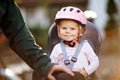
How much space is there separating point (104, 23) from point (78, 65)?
61.4 inches

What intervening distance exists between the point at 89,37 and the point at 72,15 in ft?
0.43

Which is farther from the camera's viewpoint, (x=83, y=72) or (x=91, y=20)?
(x=91, y=20)

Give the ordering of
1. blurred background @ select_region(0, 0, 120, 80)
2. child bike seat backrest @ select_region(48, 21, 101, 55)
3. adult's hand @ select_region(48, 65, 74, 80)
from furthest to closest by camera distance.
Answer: blurred background @ select_region(0, 0, 120, 80) → child bike seat backrest @ select_region(48, 21, 101, 55) → adult's hand @ select_region(48, 65, 74, 80)

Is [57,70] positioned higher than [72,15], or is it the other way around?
[72,15]

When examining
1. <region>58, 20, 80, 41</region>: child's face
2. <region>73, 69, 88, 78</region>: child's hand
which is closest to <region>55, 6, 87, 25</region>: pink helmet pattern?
<region>58, 20, 80, 41</region>: child's face

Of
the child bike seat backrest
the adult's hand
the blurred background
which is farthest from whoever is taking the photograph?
the blurred background

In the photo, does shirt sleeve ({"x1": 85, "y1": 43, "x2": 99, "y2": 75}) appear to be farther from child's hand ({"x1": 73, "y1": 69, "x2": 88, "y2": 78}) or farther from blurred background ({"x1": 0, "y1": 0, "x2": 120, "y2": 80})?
blurred background ({"x1": 0, "y1": 0, "x2": 120, "y2": 80})

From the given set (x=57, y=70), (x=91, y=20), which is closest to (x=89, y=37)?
(x=91, y=20)

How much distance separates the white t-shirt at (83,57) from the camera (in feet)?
5.18

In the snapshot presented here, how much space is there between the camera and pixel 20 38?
160 centimetres

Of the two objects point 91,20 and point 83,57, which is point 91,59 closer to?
point 83,57

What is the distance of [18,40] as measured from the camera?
160 cm

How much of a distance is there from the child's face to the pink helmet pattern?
1 centimetres

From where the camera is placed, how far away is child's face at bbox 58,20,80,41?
5.19 ft
